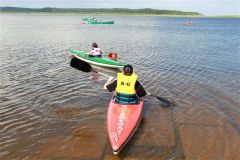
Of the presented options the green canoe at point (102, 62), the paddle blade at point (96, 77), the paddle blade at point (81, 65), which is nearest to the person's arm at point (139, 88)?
the paddle blade at point (96, 77)

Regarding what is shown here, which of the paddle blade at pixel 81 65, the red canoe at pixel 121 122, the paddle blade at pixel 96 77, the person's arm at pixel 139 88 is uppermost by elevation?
the person's arm at pixel 139 88

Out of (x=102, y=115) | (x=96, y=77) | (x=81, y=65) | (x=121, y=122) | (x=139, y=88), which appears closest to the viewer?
(x=121, y=122)

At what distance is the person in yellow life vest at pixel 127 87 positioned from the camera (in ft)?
34.3

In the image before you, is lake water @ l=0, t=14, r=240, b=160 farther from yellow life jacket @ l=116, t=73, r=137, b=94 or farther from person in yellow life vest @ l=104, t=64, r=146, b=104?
yellow life jacket @ l=116, t=73, r=137, b=94

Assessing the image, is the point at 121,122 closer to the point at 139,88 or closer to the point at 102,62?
the point at 139,88

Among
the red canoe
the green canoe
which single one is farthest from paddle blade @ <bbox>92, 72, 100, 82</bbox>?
the red canoe

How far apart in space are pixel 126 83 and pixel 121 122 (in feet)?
5.62

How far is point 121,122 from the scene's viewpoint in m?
9.47

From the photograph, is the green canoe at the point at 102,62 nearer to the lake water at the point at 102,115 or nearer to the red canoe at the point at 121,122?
the lake water at the point at 102,115

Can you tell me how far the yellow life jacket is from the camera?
10.5 m

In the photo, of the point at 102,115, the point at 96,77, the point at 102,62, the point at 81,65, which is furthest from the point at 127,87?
the point at 102,62

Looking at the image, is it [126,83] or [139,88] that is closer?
[126,83]

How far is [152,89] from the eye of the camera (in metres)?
15.8

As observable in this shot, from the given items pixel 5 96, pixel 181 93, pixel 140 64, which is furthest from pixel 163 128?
pixel 140 64
